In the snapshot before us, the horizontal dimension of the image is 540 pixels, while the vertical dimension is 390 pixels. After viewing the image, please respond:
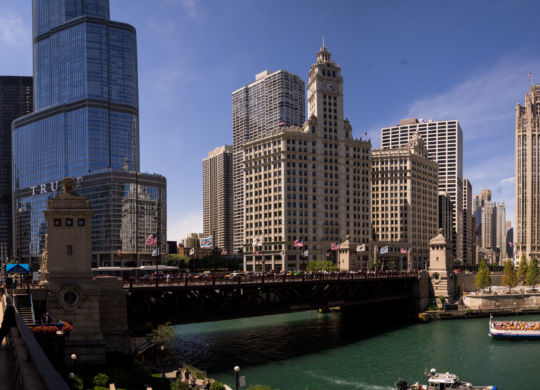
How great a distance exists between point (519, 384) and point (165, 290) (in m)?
39.7

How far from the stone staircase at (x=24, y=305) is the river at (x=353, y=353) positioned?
21802 millimetres

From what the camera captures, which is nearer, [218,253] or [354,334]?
[354,334]

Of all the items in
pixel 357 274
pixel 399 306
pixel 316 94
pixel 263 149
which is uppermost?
pixel 316 94

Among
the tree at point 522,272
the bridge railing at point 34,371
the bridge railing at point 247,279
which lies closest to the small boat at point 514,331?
the bridge railing at point 247,279

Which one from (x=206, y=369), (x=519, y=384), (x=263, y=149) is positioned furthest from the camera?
(x=263, y=149)

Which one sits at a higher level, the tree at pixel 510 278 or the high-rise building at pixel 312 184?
the high-rise building at pixel 312 184

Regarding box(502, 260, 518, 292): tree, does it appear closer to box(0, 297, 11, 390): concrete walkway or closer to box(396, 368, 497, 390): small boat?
box(396, 368, 497, 390): small boat

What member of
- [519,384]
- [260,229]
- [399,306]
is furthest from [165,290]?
[260,229]

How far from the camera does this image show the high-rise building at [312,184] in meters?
170

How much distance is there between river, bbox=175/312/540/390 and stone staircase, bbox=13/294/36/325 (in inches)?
858

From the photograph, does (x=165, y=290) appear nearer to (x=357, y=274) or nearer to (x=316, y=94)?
(x=357, y=274)

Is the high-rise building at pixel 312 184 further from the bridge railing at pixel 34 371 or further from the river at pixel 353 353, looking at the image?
the bridge railing at pixel 34 371

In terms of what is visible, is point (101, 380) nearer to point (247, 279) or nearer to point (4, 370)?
point (4, 370)

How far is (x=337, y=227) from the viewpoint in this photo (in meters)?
177
